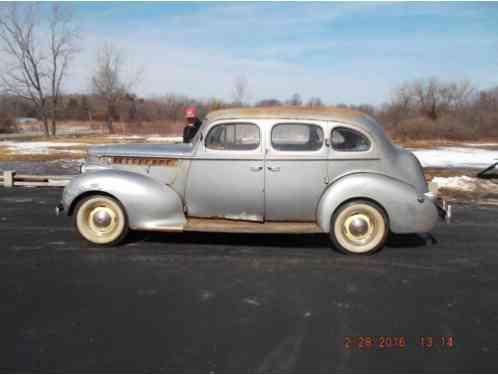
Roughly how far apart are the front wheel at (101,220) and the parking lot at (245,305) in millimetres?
196

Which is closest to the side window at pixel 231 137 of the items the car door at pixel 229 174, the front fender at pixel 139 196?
the car door at pixel 229 174

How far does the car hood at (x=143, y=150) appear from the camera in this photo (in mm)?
5320

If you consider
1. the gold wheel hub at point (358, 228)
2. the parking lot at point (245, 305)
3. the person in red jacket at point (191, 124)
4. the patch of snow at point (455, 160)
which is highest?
the person in red jacket at point (191, 124)

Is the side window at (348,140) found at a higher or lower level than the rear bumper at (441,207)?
higher

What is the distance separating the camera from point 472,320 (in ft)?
11.5

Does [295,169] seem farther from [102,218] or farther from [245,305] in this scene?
[102,218]

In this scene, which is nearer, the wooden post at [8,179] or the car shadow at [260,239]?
the car shadow at [260,239]

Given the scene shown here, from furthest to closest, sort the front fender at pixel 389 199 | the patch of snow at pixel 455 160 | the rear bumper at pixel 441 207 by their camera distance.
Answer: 1. the patch of snow at pixel 455 160
2. the rear bumper at pixel 441 207
3. the front fender at pixel 389 199

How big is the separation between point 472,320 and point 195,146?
3729mm

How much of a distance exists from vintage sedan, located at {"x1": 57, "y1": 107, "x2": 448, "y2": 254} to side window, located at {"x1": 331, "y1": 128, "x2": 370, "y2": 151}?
0.01m

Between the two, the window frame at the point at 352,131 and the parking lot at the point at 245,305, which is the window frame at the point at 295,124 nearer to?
the window frame at the point at 352,131

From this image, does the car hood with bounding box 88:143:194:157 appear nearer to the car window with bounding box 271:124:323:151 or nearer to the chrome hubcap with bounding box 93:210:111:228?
the chrome hubcap with bounding box 93:210:111:228

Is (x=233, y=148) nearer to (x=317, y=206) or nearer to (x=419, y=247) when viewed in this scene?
(x=317, y=206)

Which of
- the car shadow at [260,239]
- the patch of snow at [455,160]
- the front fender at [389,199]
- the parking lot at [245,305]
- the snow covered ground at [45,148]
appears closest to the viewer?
the parking lot at [245,305]
